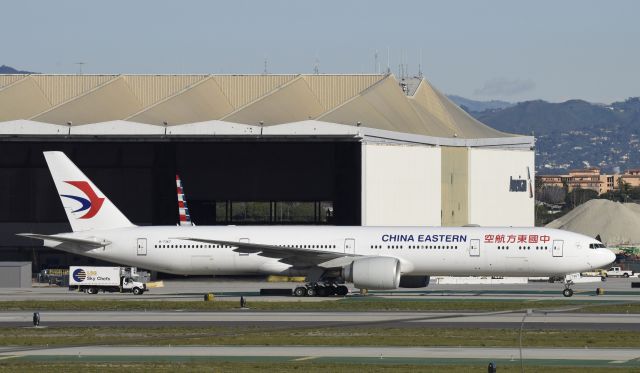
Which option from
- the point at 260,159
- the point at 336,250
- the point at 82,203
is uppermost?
the point at 260,159

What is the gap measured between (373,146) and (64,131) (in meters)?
21.7

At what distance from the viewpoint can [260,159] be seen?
317 feet

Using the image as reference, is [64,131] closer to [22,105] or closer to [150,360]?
[22,105]

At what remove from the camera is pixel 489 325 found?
4250cm

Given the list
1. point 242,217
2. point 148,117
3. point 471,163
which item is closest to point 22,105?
point 148,117

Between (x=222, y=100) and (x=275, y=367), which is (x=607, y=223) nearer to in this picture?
(x=222, y=100)

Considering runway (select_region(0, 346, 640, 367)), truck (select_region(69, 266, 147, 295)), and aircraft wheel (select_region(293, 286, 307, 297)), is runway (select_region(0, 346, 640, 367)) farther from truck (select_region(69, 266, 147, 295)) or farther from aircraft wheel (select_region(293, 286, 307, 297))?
truck (select_region(69, 266, 147, 295))

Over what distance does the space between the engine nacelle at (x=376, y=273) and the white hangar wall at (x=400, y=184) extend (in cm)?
2374

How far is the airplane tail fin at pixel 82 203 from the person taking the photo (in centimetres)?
6262

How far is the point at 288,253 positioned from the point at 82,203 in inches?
477

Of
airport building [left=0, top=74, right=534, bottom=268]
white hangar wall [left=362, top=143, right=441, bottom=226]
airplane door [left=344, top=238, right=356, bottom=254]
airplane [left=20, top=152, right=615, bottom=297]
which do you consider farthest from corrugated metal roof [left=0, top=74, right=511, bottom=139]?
airplane door [left=344, top=238, right=356, bottom=254]

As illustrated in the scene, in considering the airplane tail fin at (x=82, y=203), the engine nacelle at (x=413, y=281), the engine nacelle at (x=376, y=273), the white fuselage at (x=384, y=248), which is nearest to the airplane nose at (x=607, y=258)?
the white fuselage at (x=384, y=248)

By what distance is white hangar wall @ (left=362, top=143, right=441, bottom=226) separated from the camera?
3246 inches

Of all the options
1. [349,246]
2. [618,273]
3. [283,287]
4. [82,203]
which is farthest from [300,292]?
[618,273]
